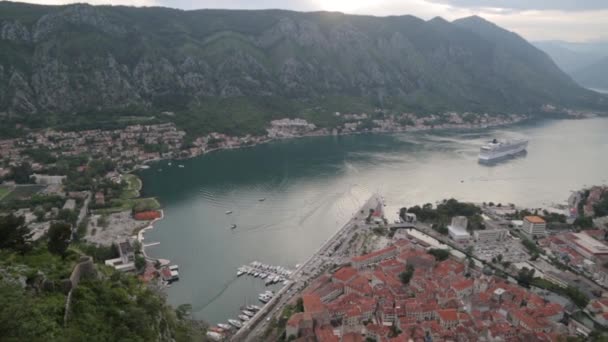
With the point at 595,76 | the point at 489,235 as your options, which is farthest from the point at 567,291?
the point at 595,76

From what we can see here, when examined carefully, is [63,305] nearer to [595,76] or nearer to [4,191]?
[4,191]

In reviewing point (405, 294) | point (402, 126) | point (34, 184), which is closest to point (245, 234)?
point (405, 294)

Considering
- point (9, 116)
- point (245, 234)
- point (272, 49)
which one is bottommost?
point (245, 234)

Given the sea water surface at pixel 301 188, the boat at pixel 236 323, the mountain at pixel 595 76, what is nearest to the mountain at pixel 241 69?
the sea water surface at pixel 301 188

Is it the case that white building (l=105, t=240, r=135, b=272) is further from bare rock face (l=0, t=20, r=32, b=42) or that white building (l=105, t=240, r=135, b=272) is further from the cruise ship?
bare rock face (l=0, t=20, r=32, b=42)

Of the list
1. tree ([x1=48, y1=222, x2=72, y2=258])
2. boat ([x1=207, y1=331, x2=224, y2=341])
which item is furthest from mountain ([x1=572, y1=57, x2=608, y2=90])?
tree ([x1=48, y1=222, x2=72, y2=258])

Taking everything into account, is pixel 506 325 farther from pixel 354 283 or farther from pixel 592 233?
pixel 592 233
